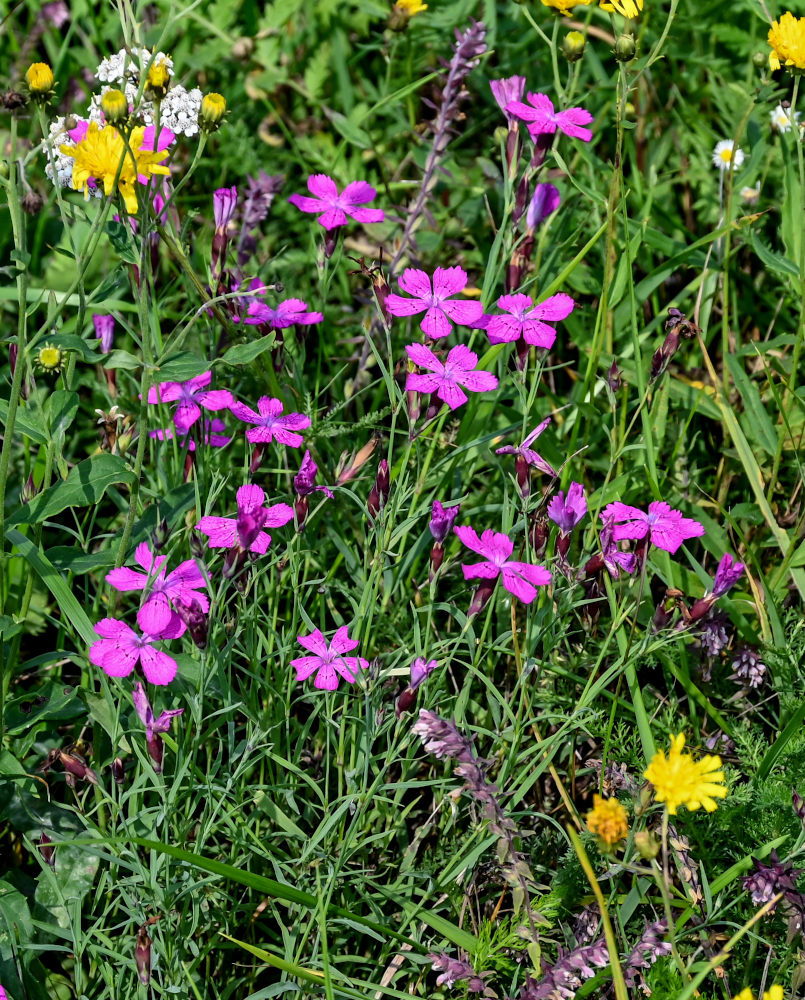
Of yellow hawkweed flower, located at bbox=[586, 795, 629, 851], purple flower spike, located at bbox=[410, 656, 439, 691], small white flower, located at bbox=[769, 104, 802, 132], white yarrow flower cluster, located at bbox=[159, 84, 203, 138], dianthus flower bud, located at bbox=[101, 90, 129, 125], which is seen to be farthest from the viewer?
small white flower, located at bbox=[769, 104, 802, 132]

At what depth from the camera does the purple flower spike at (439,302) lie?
189cm

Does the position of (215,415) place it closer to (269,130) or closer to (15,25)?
(269,130)

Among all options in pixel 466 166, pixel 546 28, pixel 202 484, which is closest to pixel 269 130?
pixel 466 166

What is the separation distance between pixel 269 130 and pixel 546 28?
891mm

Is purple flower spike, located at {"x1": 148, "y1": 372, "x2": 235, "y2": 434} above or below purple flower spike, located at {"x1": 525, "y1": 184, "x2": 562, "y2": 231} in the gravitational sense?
below

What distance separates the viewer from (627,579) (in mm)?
1771

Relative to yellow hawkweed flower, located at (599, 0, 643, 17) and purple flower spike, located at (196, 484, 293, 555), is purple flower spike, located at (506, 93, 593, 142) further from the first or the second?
purple flower spike, located at (196, 484, 293, 555)

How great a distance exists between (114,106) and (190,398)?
0.59 m

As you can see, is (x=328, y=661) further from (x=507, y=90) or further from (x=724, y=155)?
(x=724, y=155)

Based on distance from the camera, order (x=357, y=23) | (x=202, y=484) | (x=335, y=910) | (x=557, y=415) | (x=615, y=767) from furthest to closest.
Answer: (x=357, y=23) < (x=557, y=415) < (x=202, y=484) < (x=615, y=767) < (x=335, y=910)

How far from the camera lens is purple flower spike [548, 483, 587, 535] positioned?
5.38ft

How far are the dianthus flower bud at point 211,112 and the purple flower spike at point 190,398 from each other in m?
0.42

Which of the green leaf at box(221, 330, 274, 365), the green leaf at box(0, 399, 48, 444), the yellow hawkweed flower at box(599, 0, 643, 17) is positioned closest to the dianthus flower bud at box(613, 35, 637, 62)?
the yellow hawkweed flower at box(599, 0, 643, 17)

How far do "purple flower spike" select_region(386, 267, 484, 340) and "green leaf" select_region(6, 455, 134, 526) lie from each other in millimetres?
572
